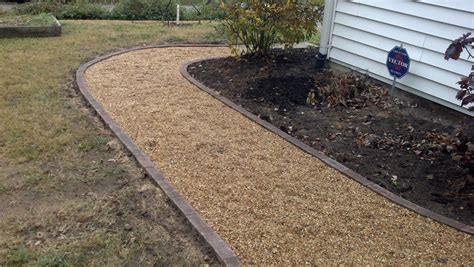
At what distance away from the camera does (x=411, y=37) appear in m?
5.11

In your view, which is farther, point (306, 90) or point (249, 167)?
point (306, 90)

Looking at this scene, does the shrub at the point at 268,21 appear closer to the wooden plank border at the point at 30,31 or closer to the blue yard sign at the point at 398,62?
the blue yard sign at the point at 398,62

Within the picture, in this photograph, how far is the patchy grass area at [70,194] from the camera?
281 centimetres

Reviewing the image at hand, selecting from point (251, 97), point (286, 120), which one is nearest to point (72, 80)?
point (251, 97)

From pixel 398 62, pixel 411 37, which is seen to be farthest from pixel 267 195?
pixel 411 37

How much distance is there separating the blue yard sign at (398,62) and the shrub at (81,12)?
22.4ft

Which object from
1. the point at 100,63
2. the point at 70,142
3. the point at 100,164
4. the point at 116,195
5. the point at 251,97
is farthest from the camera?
the point at 100,63

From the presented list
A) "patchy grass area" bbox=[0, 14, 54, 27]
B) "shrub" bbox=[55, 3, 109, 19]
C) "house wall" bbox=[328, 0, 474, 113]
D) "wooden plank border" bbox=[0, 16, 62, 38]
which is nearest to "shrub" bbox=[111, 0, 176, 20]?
"shrub" bbox=[55, 3, 109, 19]

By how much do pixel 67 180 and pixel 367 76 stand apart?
3.76m

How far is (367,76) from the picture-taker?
5.73m

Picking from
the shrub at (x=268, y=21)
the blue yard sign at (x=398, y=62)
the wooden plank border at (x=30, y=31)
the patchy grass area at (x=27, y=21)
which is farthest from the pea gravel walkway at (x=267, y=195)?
the patchy grass area at (x=27, y=21)

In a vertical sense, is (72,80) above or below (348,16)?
below

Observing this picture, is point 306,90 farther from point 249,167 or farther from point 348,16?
point 249,167

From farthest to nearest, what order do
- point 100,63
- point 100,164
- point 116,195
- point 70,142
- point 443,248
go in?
point 100,63 < point 70,142 < point 100,164 < point 116,195 < point 443,248
